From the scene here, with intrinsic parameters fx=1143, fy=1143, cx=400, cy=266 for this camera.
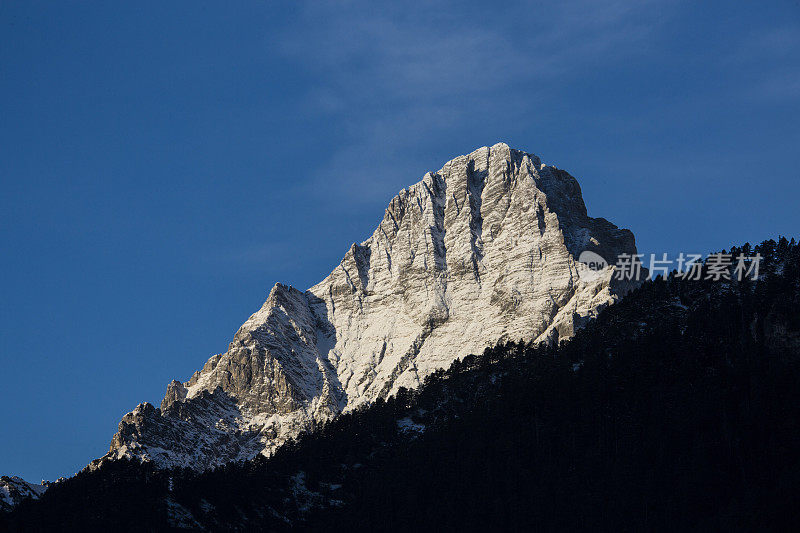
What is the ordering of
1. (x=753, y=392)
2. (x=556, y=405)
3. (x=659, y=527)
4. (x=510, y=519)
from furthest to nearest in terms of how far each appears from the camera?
1. (x=556, y=405)
2. (x=753, y=392)
3. (x=510, y=519)
4. (x=659, y=527)

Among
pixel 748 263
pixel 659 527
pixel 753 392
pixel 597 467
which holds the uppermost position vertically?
pixel 748 263

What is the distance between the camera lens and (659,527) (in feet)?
438

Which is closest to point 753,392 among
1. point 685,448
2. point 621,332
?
point 685,448

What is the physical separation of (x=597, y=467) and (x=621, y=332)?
138ft

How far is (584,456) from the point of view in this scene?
15212 cm

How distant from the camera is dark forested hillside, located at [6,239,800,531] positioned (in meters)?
140

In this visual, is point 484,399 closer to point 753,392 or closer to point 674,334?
point 674,334

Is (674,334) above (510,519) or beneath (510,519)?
above

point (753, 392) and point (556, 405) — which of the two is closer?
point (753, 392)

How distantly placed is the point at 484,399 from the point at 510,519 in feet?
145

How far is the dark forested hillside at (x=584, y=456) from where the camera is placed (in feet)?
460

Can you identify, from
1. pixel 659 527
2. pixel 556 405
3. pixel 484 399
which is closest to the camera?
pixel 659 527

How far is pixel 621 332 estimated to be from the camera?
7328 inches

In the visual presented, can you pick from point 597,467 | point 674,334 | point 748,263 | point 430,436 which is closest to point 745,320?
point 674,334
